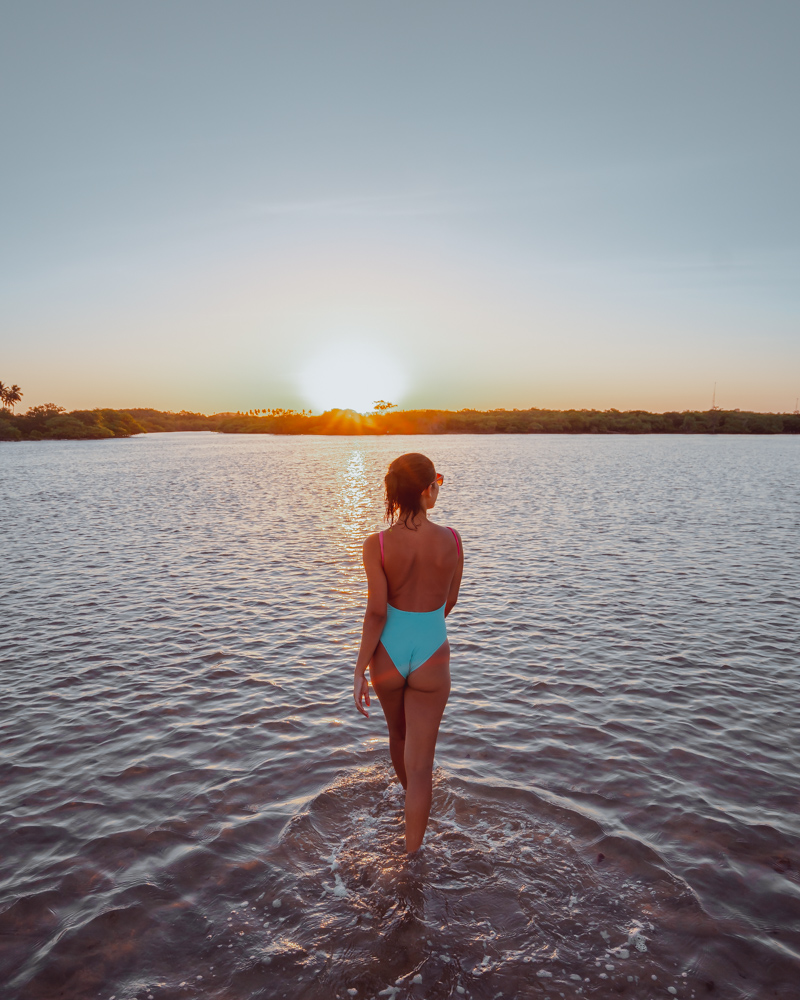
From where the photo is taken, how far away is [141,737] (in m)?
8.22

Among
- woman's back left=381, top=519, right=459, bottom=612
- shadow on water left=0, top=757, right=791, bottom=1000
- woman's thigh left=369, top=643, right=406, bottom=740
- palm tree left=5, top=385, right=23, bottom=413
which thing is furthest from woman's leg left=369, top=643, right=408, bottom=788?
palm tree left=5, top=385, right=23, bottom=413

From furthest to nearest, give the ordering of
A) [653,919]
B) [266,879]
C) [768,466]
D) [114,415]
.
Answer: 1. [114,415]
2. [768,466]
3. [266,879]
4. [653,919]

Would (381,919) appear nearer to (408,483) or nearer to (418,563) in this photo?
(418,563)

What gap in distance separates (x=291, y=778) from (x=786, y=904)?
495 centimetres

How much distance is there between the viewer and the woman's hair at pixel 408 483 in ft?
16.5

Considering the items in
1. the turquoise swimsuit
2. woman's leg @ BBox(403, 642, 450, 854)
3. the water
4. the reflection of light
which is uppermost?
the turquoise swimsuit

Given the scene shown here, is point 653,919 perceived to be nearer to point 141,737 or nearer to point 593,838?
point 593,838

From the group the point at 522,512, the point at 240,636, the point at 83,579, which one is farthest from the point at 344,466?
the point at 240,636

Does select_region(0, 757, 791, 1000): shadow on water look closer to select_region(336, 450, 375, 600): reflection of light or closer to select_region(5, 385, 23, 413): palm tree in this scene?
select_region(336, 450, 375, 600): reflection of light

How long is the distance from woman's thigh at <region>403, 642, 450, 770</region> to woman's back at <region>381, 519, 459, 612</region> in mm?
512

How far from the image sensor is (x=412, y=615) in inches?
205

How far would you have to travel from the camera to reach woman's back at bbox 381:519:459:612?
16.6 feet

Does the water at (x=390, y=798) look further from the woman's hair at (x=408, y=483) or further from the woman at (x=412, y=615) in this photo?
the woman's hair at (x=408, y=483)

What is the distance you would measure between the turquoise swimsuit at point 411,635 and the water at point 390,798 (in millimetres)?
1986
